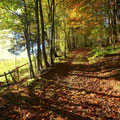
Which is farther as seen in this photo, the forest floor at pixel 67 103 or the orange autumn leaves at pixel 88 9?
the orange autumn leaves at pixel 88 9

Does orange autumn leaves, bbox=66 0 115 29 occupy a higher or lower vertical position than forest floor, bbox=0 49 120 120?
higher

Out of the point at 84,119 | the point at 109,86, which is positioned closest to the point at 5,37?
the point at 84,119

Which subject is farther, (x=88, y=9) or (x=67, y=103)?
(x=88, y=9)

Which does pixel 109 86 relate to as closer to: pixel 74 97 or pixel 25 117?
pixel 74 97

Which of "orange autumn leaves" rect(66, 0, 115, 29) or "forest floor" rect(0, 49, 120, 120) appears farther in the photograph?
"orange autumn leaves" rect(66, 0, 115, 29)

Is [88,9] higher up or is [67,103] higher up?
[88,9]

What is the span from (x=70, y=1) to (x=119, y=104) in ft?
36.2

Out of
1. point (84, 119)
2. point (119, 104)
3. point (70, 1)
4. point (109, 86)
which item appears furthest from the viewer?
point (70, 1)

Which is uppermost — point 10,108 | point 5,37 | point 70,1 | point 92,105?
point 70,1

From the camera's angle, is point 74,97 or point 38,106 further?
point 74,97

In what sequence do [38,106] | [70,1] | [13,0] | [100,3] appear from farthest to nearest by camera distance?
1. [70,1]
2. [100,3]
3. [13,0]
4. [38,106]

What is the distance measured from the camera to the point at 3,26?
22.6 ft

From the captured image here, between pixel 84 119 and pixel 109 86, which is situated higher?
pixel 109 86

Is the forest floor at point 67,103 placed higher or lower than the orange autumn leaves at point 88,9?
lower
